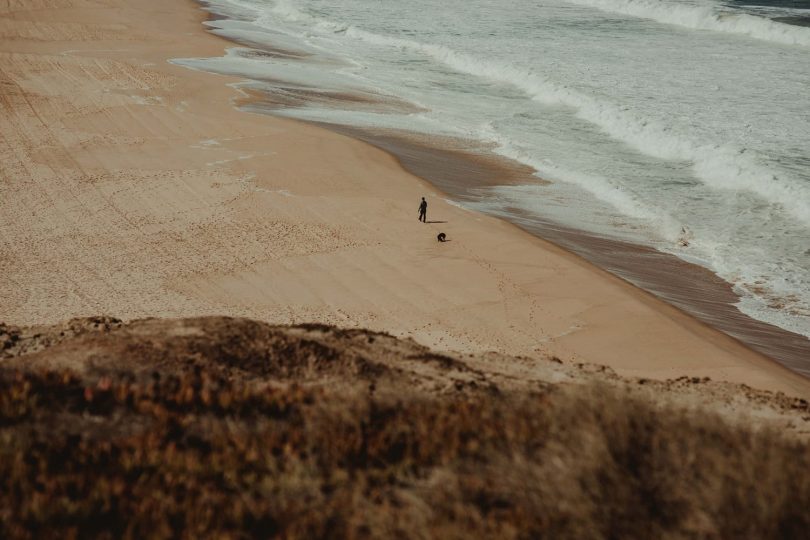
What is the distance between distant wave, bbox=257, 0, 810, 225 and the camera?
20.1 meters

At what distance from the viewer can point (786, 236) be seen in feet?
57.8

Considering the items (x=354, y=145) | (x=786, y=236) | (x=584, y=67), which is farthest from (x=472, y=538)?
(x=584, y=67)

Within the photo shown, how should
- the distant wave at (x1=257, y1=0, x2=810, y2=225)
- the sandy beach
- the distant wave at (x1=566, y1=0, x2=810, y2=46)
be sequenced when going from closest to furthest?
1. the sandy beach
2. the distant wave at (x1=257, y1=0, x2=810, y2=225)
3. the distant wave at (x1=566, y1=0, x2=810, y2=46)

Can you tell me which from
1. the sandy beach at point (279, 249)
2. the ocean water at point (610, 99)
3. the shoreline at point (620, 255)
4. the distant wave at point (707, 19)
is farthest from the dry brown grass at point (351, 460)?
the distant wave at point (707, 19)

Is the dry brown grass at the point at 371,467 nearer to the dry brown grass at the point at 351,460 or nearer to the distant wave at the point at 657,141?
the dry brown grass at the point at 351,460

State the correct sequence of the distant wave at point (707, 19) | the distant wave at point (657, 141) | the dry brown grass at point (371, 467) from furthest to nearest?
1. the distant wave at point (707, 19)
2. the distant wave at point (657, 141)
3. the dry brown grass at point (371, 467)

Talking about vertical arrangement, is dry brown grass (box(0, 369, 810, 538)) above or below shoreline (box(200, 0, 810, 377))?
above

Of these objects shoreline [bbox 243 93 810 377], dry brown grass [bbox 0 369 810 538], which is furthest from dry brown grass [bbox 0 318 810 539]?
shoreline [bbox 243 93 810 377]

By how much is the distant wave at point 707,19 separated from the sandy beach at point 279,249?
3004 cm

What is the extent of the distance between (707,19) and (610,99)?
22472mm

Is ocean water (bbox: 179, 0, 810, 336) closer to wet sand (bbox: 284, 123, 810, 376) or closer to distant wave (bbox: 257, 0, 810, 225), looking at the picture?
distant wave (bbox: 257, 0, 810, 225)

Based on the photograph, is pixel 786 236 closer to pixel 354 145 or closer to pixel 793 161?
pixel 793 161

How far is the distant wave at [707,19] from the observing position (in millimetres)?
41844

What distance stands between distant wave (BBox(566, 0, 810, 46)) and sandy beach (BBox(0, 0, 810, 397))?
98.6ft
